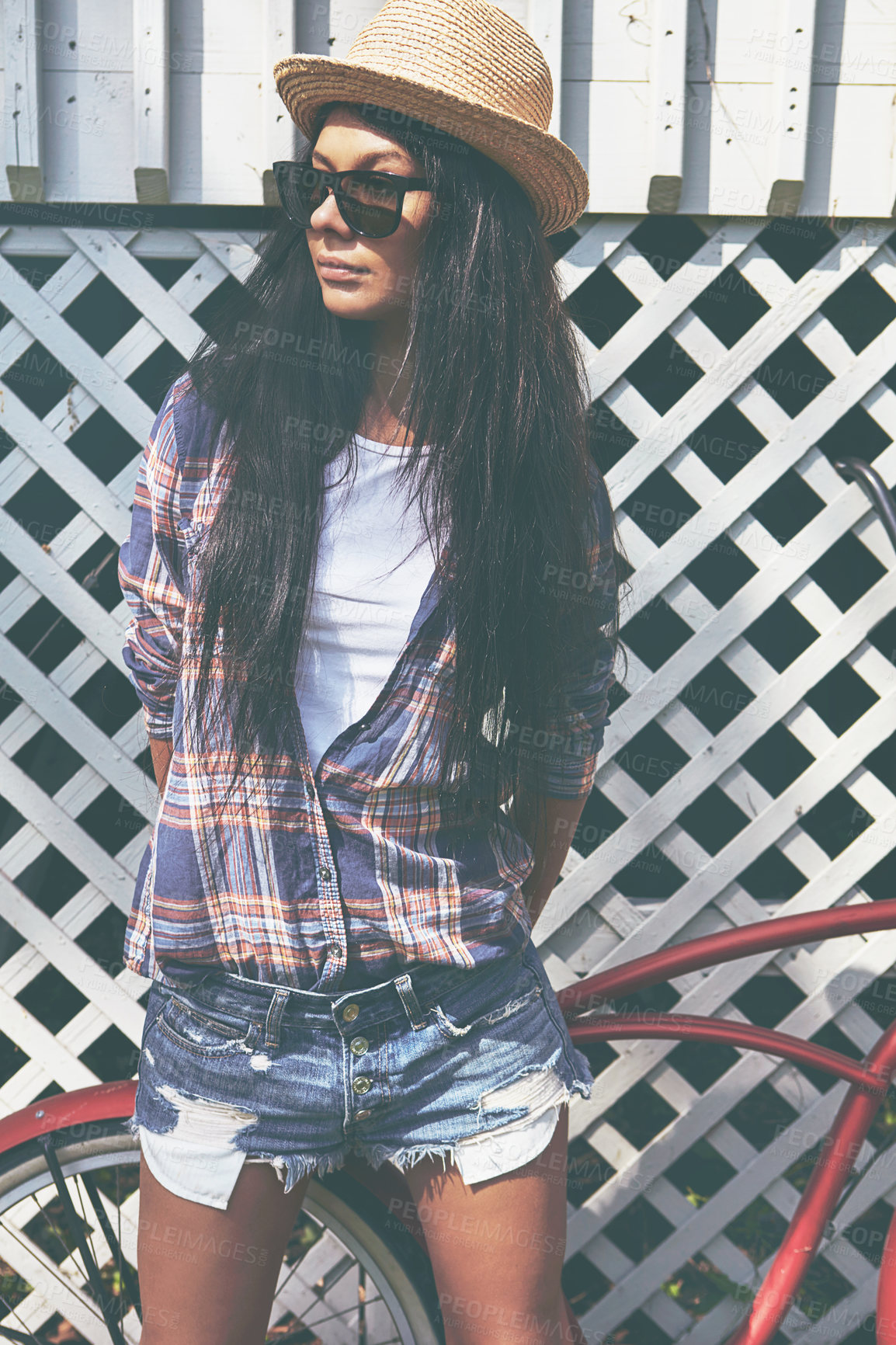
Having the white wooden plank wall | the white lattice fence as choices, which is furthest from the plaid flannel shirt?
the white wooden plank wall

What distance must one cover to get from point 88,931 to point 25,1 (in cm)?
167

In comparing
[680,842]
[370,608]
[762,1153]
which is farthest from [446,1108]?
[762,1153]

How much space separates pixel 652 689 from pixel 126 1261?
4.43 feet

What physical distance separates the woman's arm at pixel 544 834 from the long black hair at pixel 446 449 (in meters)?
0.16

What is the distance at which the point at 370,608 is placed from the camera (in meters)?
0.95

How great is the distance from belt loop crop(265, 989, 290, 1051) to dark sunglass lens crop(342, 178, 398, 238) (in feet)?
2.38

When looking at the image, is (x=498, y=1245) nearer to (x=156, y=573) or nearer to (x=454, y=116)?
(x=156, y=573)

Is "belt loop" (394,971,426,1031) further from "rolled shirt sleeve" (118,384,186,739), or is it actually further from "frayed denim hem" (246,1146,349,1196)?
"rolled shirt sleeve" (118,384,186,739)

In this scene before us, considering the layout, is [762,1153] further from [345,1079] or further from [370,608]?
[370,608]

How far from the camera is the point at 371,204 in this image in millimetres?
899

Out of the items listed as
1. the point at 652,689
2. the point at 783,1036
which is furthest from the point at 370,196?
the point at 783,1036

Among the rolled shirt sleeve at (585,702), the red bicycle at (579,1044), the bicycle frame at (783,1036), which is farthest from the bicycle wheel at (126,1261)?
the rolled shirt sleeve at (585,702)

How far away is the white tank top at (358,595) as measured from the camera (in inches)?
37.3

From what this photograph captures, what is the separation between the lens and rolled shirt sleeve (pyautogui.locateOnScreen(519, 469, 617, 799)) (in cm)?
107
